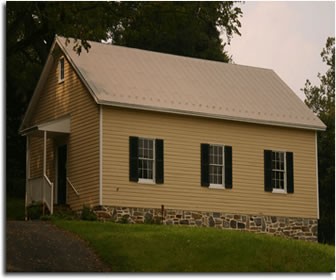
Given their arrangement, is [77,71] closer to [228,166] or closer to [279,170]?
[228,166]

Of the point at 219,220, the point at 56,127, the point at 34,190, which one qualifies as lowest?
the point at 219,220

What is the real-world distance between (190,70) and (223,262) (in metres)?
12.9

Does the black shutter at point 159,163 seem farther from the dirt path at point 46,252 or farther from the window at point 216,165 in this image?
the dirt path at point 46,252

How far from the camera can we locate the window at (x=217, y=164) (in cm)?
2966

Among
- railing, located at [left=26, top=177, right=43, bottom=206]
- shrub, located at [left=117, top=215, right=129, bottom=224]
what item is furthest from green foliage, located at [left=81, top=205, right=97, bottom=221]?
railing, located at [left=26, top=177, right=43, bottom=206]

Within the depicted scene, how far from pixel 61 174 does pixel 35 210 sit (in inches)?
90.7

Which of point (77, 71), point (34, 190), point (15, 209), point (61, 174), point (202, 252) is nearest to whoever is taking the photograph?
point (202, 252)

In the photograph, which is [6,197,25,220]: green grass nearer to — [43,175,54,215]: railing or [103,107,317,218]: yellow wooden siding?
[43,175,54,215]: railing

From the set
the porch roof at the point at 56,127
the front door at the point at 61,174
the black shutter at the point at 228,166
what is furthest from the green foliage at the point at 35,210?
the black shutter at the point at 228,166

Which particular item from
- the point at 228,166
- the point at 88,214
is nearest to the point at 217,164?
the point at 228,166

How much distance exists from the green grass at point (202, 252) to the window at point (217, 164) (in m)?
5.62

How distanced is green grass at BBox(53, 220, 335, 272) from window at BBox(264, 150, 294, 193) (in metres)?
7.18

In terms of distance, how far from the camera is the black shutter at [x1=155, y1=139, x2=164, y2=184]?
28.5 m

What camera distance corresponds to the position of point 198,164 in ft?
96.7
